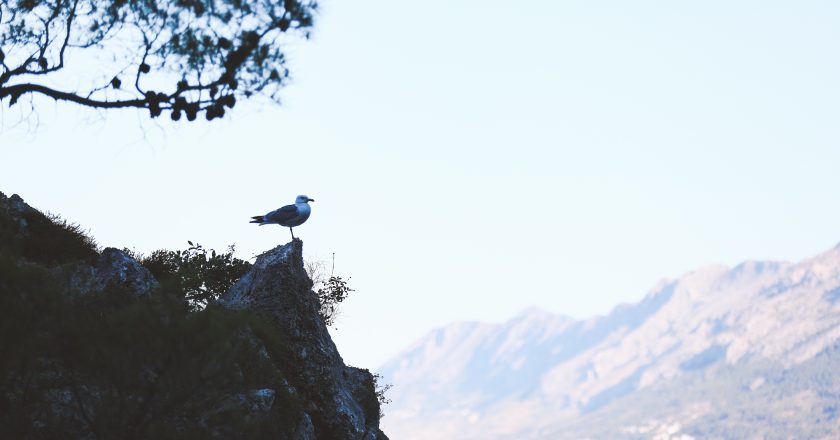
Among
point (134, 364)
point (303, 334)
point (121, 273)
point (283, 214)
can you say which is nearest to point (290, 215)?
point (283, 214)

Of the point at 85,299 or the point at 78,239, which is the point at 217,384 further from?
the point at 78,239

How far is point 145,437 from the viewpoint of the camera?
654 inches

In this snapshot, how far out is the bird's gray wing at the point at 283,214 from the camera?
28.7 m

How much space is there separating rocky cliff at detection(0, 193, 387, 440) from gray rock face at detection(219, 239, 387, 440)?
5 cm

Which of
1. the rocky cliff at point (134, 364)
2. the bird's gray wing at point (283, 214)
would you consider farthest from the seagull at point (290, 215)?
the rocky cliff at point (134, 364)

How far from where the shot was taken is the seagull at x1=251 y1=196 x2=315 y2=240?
94.3 feet

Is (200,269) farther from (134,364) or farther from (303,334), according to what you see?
(134,364)

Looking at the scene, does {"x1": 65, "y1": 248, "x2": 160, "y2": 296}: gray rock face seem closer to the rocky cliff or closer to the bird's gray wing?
the rocky cliff

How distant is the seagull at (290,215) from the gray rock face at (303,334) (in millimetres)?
947

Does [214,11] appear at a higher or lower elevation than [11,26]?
lower

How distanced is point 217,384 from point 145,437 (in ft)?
5.32

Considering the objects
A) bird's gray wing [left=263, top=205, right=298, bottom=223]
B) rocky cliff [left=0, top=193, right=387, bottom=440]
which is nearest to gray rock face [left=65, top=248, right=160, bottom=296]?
rocky cliff [left=0, top=193, right=387, bottom=440]

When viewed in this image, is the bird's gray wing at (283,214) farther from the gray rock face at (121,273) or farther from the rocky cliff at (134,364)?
the gray rock face at (121,273)

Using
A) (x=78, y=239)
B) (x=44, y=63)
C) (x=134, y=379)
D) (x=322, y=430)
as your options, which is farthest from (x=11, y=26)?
(x=322, y=430)
